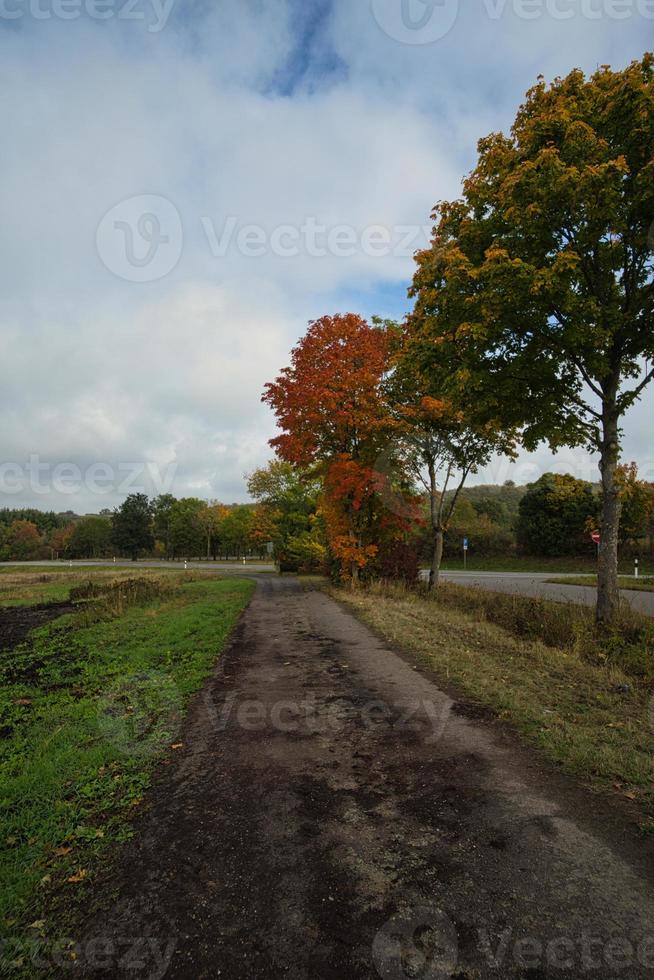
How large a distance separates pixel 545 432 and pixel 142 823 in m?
9.68

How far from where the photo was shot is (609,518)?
977cm

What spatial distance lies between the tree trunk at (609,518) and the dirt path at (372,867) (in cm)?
571

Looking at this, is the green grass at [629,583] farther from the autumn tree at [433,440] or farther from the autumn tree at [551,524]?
the autumn tree at [551,524]

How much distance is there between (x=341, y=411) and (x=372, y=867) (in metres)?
14.8

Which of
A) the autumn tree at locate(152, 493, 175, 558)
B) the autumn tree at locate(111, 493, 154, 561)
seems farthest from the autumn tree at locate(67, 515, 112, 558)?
the autumn tree at locate(111, 493, 154, 561)

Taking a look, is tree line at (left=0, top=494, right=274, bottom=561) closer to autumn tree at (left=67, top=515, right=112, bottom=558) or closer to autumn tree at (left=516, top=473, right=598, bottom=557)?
autumn tree at (left=67, top=515, right=112, bottom=558)

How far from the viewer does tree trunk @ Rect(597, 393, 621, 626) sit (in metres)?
9.63

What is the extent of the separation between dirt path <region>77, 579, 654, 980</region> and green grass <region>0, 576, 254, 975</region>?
28cm

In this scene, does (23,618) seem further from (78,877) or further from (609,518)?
(609,518)

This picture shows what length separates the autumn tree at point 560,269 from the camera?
8102 millimetres

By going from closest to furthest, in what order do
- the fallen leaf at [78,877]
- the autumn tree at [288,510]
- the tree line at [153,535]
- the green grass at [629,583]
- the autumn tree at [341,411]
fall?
the fallen leaf at [78,877] → the autumn tree at [341,411] → the green grass at [629,583] → the autumn tree at [288,510] → the tree line at [153,535]

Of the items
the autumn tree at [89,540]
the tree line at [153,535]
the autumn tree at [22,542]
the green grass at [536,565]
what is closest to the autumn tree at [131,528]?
the tree line at [153,535]

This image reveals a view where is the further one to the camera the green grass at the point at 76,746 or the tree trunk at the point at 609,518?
the tree trunk at the point at 609,518

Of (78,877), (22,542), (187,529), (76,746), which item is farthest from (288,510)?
(22,542)
